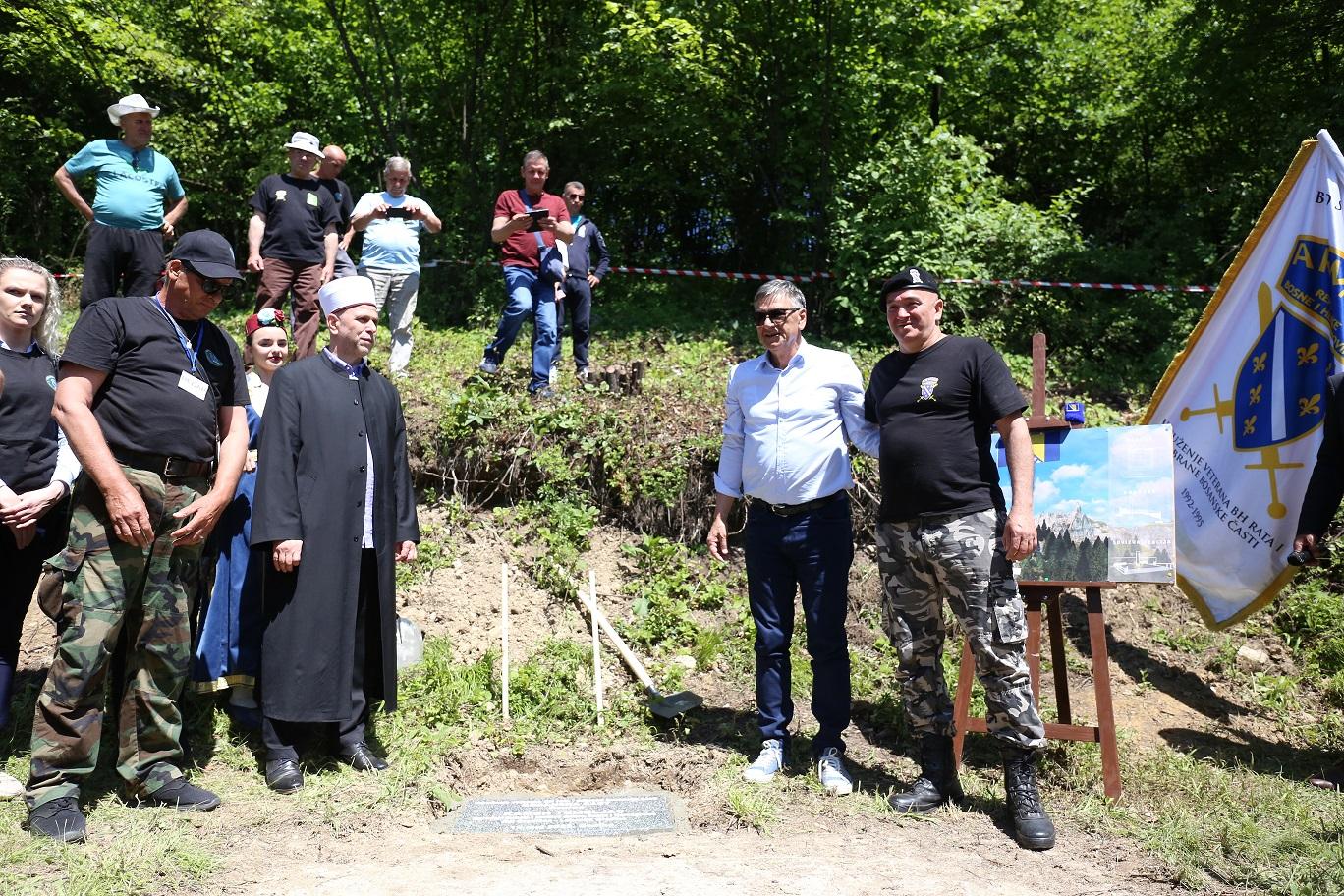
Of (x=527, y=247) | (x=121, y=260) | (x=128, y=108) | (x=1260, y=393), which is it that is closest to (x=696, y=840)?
(x=1260, y=393)

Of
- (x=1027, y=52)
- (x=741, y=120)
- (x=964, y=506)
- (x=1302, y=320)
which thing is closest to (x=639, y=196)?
(x=741, y=120)

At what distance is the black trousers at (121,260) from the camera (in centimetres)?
709

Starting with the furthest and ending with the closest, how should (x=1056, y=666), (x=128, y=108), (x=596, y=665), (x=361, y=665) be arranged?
(x=128, y=108) → (x=596, y=665) → (x=1056, y=666) → (x=361, y=665)

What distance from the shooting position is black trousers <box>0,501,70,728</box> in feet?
14.6

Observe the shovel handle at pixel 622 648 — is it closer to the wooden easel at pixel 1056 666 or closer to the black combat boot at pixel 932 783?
the black combat boot at pixel 932 783

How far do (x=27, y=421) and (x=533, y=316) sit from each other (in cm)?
443

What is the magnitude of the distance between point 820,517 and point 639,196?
13034 millimetres

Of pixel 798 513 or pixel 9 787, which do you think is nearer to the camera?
pixel 9 787

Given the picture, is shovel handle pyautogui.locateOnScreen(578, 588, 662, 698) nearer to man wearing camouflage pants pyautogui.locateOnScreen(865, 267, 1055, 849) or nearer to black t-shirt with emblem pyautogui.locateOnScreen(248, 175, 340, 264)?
man wearing camouflage pants pyautogui.locateOnScreen(865, 267, 1055, 849)

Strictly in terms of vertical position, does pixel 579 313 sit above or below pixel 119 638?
above

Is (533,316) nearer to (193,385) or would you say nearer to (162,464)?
(193,385)

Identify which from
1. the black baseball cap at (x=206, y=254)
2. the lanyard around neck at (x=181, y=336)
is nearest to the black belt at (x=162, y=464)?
the lanyard around neck at (x=181, y=336)

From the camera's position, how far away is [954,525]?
4.18m

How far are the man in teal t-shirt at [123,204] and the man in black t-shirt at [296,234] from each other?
0.87m
